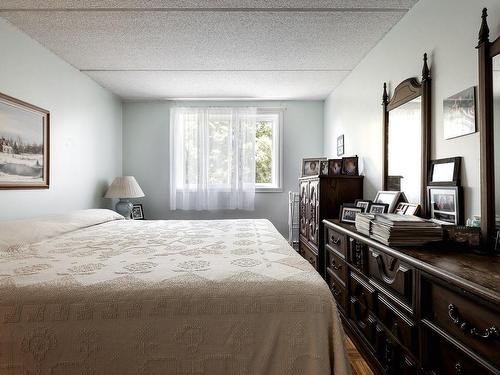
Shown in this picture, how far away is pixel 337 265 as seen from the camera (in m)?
2.51

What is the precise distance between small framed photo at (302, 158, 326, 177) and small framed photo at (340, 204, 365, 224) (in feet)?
3.32

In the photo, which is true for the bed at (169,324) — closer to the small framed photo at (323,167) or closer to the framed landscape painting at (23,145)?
the framed landscape painting at (23,145)

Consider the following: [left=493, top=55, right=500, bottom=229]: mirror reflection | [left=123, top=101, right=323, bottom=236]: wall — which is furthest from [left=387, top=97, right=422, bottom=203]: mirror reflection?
[left=123, top=101, right=323, bottom=236]: wall

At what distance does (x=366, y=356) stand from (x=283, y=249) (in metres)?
0.85

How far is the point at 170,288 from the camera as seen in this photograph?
3.86 ft

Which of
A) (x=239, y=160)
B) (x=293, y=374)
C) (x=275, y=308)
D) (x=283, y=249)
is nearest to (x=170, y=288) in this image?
(x=275, y=308)

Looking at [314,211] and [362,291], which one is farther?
[314,211]

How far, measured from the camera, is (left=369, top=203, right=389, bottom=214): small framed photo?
7.53 feet

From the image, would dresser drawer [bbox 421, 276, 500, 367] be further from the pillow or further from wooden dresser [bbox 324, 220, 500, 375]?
the pillow

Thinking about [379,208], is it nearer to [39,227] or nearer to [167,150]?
[39,227]

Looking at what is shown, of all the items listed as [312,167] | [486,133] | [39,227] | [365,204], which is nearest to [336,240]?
[365,204]

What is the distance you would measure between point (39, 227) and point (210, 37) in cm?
196

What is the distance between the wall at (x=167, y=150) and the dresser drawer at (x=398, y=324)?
312cm

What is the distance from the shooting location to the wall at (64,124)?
102 inches
